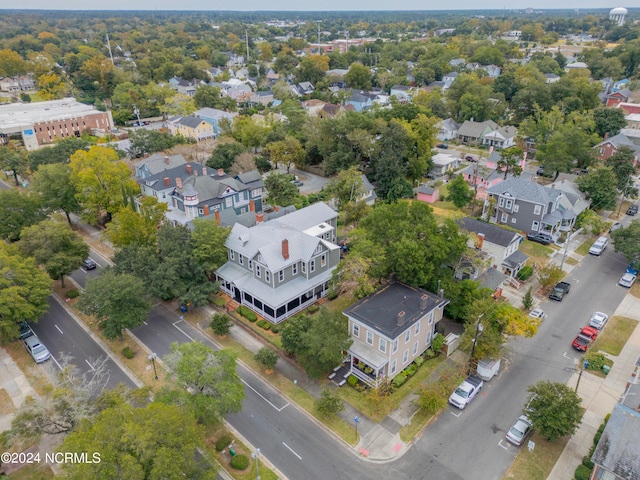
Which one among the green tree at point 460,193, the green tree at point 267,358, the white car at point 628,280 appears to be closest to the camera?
the green tree at point 267,358

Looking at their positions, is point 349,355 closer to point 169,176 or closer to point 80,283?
point 80,283

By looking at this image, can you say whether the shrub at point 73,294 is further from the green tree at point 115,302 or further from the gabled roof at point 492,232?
the gabled roof at point 492,232

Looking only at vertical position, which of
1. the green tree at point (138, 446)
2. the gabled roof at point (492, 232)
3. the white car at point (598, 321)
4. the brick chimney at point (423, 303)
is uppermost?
the green tree at point (138, 446)

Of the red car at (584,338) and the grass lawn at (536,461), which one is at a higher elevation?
the red car at (584,338)

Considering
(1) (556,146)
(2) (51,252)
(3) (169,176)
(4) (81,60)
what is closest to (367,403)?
(2) (51,252)

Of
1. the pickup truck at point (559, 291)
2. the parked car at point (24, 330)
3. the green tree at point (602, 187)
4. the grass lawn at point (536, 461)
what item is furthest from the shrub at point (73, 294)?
the green tree at point (602, 187)
